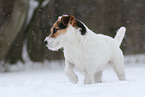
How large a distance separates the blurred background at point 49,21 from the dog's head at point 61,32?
5.13 meters

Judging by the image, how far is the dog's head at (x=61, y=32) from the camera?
10.8ft

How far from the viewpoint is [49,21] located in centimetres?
922

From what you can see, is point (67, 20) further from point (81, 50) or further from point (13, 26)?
point (13, 26)

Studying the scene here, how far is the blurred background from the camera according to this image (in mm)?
8320

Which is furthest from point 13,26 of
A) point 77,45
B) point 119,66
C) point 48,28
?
point 77,45

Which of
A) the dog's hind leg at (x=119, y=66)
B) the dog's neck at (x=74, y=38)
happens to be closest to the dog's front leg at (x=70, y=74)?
the dog's neck at (x=74, y=38)

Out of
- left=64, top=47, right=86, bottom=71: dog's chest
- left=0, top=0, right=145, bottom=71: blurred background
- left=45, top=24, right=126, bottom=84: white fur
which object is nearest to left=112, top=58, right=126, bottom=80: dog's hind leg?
left=45, top=24, right=126, bottom=84: white fur

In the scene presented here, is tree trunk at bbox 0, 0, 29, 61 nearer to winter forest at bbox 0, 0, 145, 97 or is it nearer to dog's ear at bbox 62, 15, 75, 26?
winter forest at bbox 0, 0, 145, 97

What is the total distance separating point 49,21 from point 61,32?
603 cm

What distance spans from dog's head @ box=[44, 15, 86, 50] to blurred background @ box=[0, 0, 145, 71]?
5125 mm

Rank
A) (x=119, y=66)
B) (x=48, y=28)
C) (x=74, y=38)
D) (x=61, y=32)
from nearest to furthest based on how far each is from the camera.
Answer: (x=61, y=32) < (x=74, y=38) < (x=119, y=66) < (x=48, y=28)

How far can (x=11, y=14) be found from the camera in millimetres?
8398

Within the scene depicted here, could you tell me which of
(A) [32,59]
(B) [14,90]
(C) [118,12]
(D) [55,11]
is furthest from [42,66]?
(B) [14,90]

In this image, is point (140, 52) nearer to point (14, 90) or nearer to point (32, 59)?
point (32, 59)
